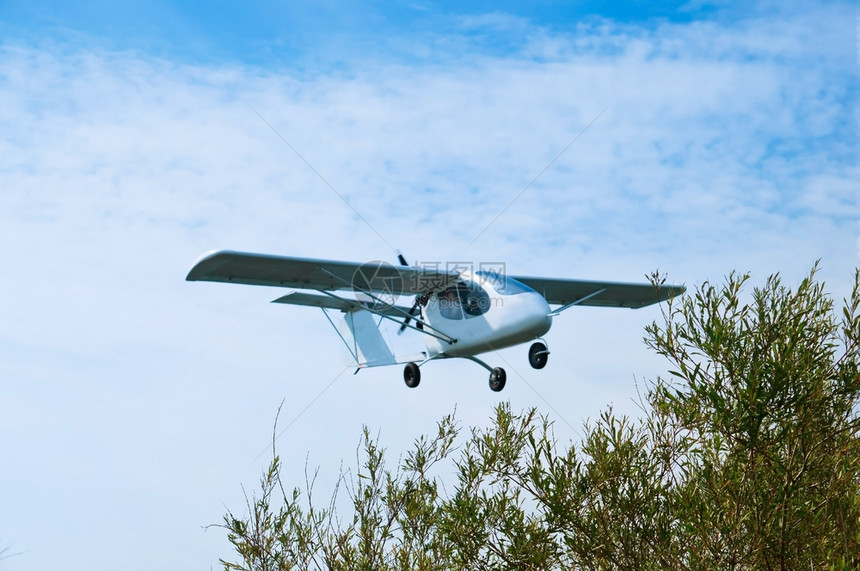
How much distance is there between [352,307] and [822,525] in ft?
56.8

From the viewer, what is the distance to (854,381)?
6.97 meters

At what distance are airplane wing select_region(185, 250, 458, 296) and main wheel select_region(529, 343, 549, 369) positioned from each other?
215cm

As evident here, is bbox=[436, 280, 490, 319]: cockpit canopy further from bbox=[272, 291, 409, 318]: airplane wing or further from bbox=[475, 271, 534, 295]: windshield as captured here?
bbox=[272, 291, 409, 318]: airplane wing

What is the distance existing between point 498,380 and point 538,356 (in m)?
1.34

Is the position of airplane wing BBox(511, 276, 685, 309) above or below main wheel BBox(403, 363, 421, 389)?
above

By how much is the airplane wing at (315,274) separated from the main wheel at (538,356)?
2153 mm

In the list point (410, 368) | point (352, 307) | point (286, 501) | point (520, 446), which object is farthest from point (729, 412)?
point (352, 307)

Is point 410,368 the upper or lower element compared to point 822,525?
upper

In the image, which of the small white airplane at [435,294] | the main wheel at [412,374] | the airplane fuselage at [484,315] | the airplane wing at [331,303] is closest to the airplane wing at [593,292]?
the small white airplane at [435,294]

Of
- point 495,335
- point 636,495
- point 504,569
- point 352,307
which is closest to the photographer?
point 636,495

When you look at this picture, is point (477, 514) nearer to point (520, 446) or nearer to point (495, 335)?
point (520, 446)

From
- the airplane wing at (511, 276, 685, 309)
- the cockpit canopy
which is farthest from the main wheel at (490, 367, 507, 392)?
the airplane wing at (511, 276, 685, 309)

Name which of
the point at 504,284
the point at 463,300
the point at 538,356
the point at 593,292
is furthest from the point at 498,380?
the point at 593,292

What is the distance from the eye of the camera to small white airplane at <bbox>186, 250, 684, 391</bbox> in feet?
51.5
